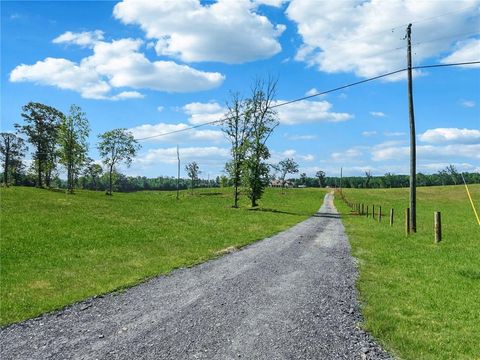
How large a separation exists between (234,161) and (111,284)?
45.8 m

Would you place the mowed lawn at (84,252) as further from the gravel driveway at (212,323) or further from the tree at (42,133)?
the tree at (42,133)

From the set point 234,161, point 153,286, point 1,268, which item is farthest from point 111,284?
point 234,161

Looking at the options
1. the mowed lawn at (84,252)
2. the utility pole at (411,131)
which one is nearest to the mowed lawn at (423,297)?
the utility pole at (411,131)

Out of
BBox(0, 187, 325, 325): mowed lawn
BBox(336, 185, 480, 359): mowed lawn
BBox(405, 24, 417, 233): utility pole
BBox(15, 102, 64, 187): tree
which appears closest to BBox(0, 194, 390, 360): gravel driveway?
BBox(336, 185, 480, 359): mowed lawn

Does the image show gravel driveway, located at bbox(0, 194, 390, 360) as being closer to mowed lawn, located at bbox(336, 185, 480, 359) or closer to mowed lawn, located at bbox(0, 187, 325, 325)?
mowed lawn, located at bbox(336, 185, 480, 359)

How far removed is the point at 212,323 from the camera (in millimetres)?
9031

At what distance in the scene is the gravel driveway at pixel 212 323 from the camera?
765cm

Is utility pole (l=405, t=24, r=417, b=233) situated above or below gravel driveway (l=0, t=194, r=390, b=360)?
above

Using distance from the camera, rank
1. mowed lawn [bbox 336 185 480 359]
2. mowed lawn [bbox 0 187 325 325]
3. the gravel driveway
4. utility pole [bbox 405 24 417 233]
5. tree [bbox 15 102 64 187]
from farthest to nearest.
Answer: tree [bbox 15 102 64 187]
utility pole [bbox 405 24 417 233]
mowed lawn [bbox 0 187 325 325]
mowed lawn [bbox 336 185 480 359]
the gravel driveway

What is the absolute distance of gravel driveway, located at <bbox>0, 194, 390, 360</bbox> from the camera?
25.1 ft

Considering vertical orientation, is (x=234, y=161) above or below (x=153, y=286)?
above

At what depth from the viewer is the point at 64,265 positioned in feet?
54.4

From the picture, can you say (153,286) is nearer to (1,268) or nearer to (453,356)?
(1,268)

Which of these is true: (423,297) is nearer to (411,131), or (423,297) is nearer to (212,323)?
(212,323)
